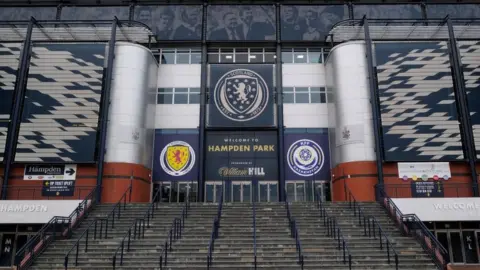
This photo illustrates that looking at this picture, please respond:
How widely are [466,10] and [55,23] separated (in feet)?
95.4

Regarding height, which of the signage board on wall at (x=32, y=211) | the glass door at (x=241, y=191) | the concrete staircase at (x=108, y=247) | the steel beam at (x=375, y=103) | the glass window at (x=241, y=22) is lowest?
the concrete staircase at (x=108, y=247)

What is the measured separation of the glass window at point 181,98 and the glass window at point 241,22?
4.50 meters

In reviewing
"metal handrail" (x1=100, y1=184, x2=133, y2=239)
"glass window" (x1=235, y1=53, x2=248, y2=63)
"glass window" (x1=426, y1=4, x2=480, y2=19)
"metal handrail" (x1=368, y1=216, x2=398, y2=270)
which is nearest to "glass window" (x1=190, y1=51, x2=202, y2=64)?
"glass window" (x1=235, y1=53, x2=248, y2=63)

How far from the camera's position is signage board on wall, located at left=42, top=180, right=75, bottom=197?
82.7ft

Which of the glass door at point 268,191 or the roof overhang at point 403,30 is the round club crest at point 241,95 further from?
the roof overhang at point 403,30

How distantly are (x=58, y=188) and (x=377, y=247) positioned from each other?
18363 mm

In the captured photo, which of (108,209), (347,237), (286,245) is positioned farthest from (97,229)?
(347,237)

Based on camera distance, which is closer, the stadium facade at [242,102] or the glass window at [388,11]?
the stadium facade at [242,102]

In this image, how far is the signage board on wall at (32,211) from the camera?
69.7ft

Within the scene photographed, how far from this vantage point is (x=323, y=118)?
2891cm

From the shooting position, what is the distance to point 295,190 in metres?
27.7

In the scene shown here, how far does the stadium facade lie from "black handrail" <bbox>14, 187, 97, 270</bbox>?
3403mm

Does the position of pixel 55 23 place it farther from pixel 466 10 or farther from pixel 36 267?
pixel 466 10

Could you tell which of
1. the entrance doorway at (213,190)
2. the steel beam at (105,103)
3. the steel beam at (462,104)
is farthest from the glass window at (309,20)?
the steel beam at (105,103)
